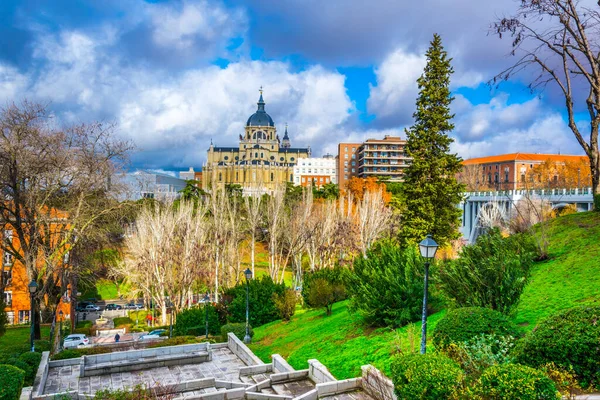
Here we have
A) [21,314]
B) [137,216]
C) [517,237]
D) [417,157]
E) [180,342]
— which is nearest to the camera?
[517,237]

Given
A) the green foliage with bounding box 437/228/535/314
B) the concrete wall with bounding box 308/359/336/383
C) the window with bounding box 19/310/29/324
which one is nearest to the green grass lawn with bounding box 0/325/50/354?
the window with bounding box 19/310/29/324

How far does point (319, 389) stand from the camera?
992 centimetres

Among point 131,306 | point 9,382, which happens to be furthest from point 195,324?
point 131,306

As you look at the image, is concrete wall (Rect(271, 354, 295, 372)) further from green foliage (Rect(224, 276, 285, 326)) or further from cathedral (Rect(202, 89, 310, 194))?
cathedral (Rect(202, 89, 310, 194))

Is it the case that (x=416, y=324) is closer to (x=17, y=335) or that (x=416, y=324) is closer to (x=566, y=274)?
(x=566, y=274)

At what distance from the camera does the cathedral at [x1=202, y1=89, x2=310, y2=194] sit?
146 metres

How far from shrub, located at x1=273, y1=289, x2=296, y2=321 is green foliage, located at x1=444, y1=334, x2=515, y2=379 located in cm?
1492

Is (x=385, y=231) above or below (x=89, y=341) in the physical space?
above

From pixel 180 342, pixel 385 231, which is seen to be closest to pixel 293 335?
pixel 180 342

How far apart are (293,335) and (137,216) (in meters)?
19.5

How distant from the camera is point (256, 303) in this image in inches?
971

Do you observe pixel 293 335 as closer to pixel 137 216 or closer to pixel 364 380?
pixel 364 380

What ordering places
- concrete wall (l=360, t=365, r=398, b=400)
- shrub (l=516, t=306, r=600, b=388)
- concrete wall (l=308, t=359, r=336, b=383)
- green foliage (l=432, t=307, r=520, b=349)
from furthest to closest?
concrete wall (l=308, t=359, r=336, b=383) → concrete wall (l=360, t=365, r=398, b=400) → green foliage (l=432, t=307, r=520, b=349) → shrub (l=516, t=306, r=600, b=388)

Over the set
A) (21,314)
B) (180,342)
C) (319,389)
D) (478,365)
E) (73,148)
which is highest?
(73,148)
